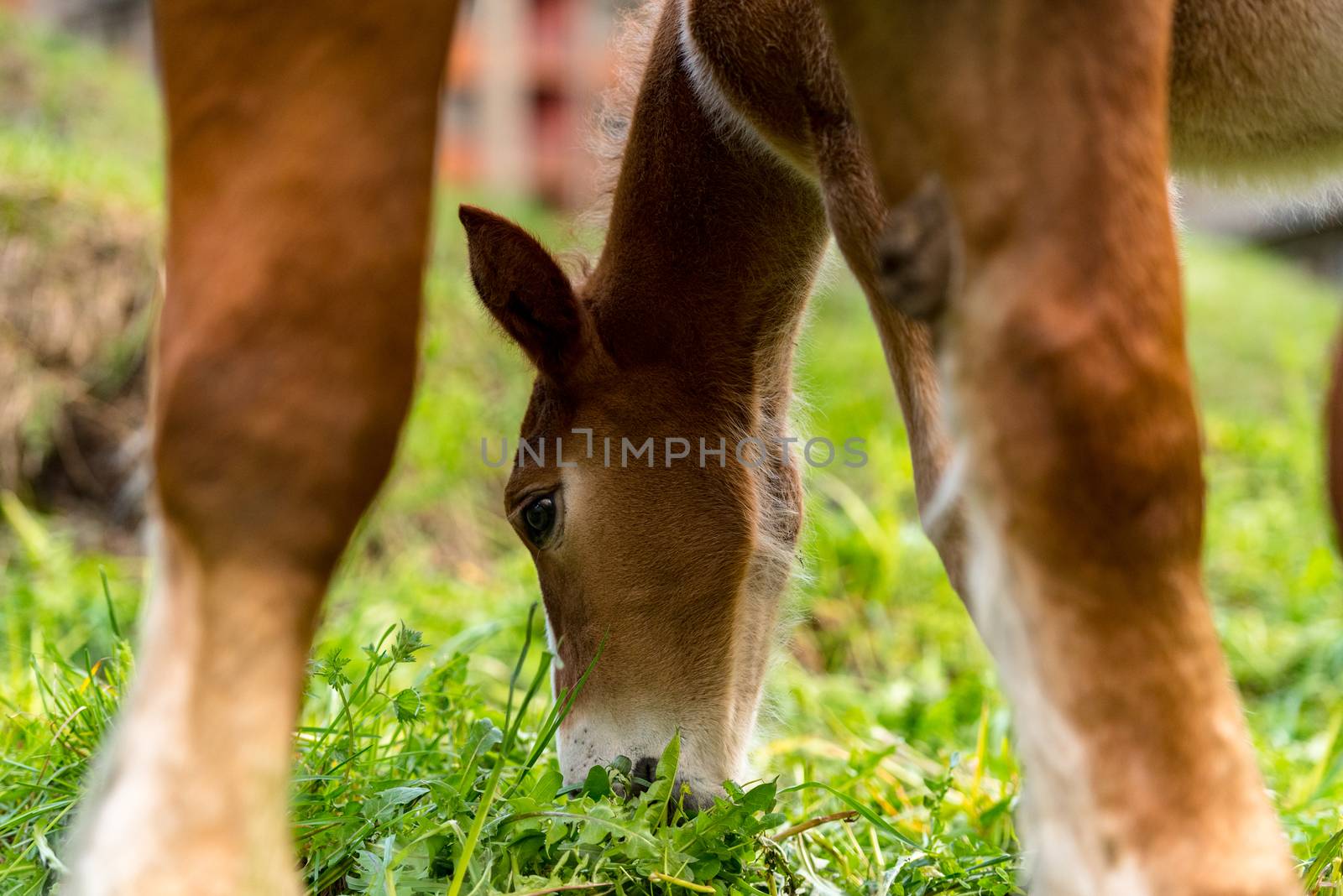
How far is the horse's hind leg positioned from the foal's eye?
1.31 metres

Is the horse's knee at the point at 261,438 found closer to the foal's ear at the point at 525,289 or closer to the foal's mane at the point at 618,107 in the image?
the foal's ear at the point at 525,289

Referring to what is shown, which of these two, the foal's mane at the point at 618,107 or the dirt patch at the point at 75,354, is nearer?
the foal's mane at the point at 618,107

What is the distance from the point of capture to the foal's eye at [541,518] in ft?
8.63

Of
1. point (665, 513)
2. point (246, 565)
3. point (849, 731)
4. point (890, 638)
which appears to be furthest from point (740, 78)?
point (890, 638)

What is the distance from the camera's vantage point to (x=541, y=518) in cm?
263

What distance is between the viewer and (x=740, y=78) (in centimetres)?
238

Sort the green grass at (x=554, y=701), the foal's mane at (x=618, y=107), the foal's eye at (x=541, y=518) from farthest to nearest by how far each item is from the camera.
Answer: the foal's mane at (x=618, y=107) → the foal's eye at (x=541, y=518) → the green grass at (x=554, y=701)

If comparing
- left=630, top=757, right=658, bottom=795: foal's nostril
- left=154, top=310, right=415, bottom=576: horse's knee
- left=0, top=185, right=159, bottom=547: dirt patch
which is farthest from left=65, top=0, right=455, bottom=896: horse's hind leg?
left=0, top=185, right=159, bottom=547: dirt patch

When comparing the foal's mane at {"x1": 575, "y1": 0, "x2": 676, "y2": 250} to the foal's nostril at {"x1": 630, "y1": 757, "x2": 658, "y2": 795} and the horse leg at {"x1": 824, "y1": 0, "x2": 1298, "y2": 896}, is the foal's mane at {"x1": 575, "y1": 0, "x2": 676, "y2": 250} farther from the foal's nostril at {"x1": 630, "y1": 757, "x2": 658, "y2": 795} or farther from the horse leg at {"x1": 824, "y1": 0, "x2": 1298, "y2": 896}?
the horse leg at {"x1": 824, "y1": 0, "x2": 1298, "y2": 896}

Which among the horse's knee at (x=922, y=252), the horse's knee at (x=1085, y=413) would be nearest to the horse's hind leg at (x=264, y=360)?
the horse's knee at (x=922, y=252)

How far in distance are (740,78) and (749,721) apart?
1.39 metres

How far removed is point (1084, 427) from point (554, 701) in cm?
162

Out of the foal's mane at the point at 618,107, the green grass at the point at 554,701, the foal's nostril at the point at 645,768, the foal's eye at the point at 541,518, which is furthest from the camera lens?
the foal's mane at the point at 618,107

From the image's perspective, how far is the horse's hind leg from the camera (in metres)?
1.22
